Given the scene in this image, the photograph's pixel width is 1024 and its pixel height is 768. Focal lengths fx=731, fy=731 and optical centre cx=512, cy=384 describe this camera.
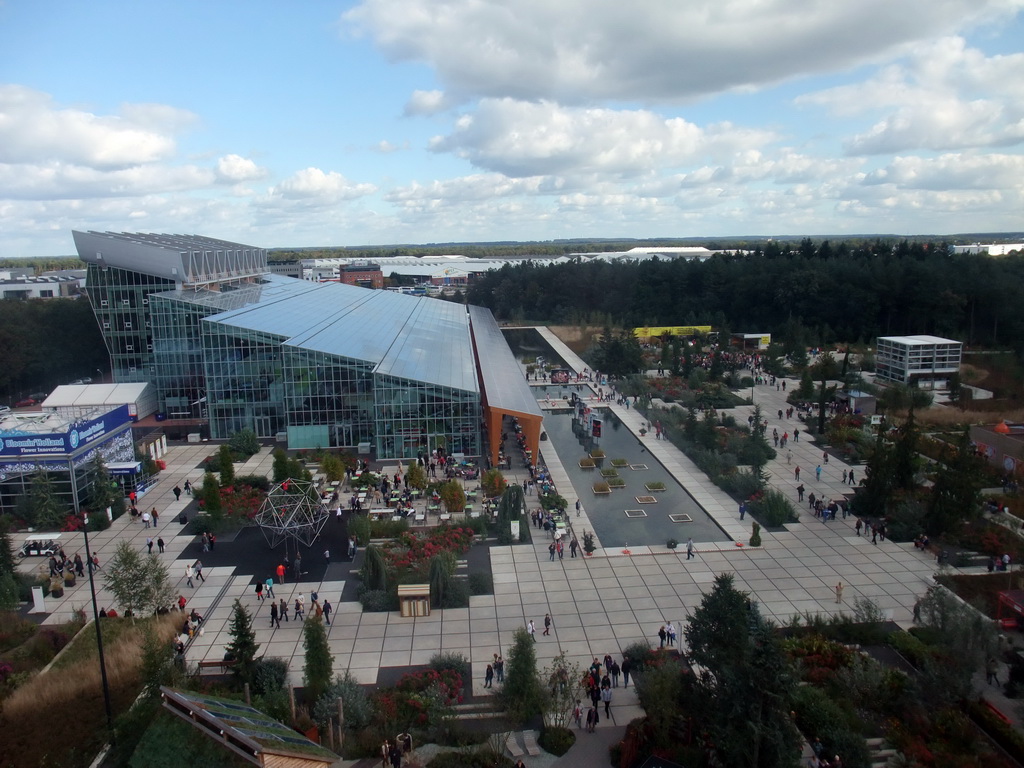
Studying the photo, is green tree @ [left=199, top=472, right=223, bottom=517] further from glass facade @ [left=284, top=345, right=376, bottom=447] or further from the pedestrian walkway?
glass facade @ [left=284, top=345, right=376, bottom=447]

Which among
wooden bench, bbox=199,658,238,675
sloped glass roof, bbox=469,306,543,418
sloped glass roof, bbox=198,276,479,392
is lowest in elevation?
wooden bench, bbox=199,658,238,675

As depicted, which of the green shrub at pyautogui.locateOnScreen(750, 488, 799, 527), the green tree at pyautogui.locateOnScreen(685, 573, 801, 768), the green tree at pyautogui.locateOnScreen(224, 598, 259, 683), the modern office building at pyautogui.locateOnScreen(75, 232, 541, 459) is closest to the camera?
the green tree at pyautogui.locateOnScreen(685, 573, 801, 768)

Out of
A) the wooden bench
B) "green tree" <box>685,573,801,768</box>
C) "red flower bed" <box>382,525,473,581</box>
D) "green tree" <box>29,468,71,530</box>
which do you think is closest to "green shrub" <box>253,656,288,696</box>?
the wooden bench

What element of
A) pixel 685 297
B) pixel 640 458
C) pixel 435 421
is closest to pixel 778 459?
pixel 640 458

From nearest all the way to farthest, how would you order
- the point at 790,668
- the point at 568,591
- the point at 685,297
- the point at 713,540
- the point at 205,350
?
the point at 790,668, the point at 568,591, the point at 713,540, the point at 205,350, the point at 685,297

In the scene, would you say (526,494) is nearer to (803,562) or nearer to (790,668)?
(803,562)

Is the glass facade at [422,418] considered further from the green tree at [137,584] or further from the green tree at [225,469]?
the green tree at [137,584]
